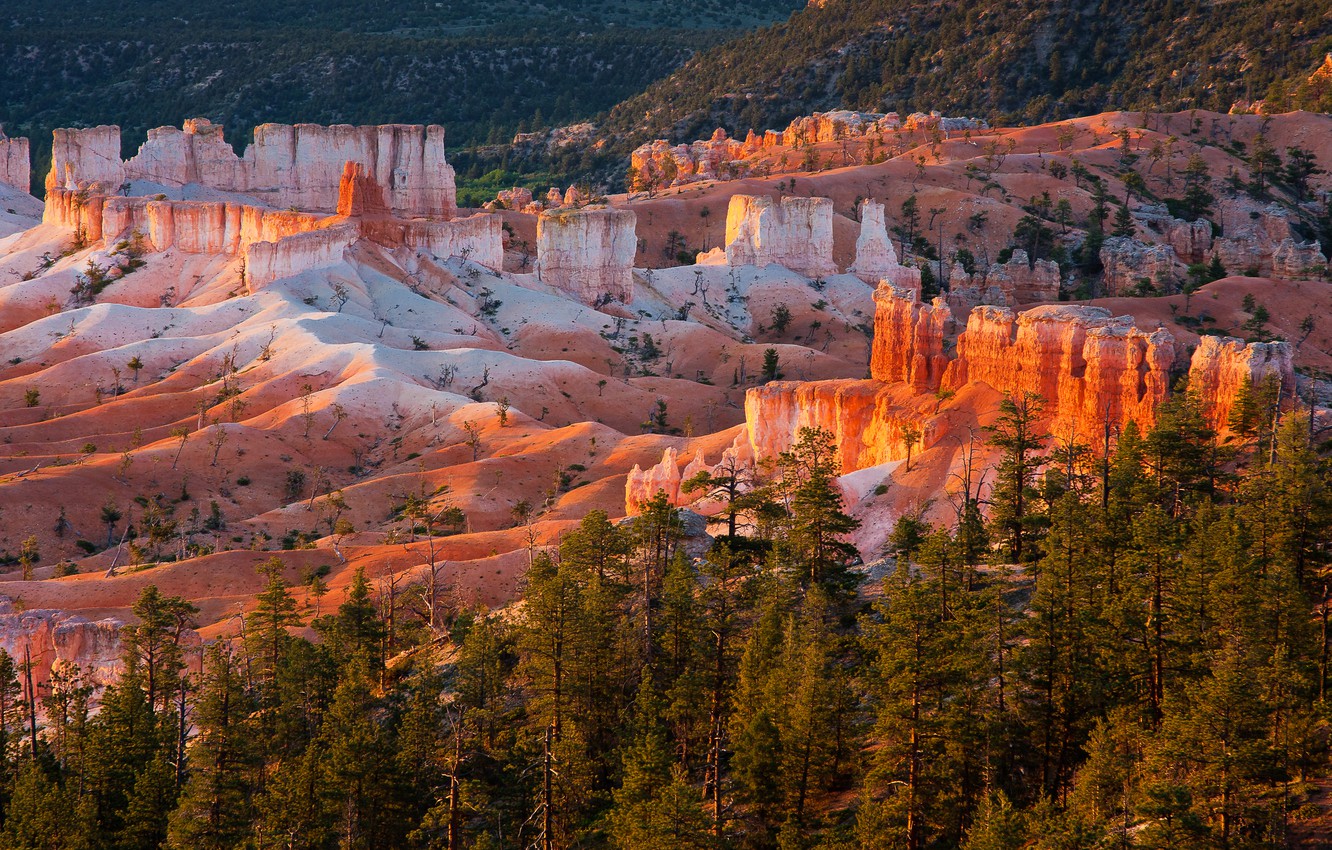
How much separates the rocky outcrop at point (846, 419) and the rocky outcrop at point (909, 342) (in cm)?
74

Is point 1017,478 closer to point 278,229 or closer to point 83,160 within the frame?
point 278,229

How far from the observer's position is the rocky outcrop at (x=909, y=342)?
7225cm

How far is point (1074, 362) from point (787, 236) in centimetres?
8371

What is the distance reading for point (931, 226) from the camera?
15712 cm

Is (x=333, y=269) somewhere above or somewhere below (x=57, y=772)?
above

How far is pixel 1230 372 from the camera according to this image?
5928 centimetres

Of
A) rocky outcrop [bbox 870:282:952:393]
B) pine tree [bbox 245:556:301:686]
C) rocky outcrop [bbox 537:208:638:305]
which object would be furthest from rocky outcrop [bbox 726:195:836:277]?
pine tree [bbox 245:556:301:686]

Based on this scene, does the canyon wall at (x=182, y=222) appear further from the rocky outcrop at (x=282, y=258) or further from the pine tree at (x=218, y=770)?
the pine tree at (x=218, y=770)

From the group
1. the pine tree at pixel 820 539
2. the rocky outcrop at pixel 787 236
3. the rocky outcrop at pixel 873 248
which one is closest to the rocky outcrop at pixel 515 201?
the rocky outcrop at pixel 787 236

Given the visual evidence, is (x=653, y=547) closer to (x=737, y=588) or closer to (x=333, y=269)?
(x=737, y=588)

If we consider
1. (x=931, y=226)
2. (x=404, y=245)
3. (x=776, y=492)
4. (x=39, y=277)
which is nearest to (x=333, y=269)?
(x=404, y=245)

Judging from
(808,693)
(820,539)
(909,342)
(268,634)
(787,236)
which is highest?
(787,236)

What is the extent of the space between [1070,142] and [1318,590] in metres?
130

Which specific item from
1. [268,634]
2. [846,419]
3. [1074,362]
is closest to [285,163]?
[846,419]
